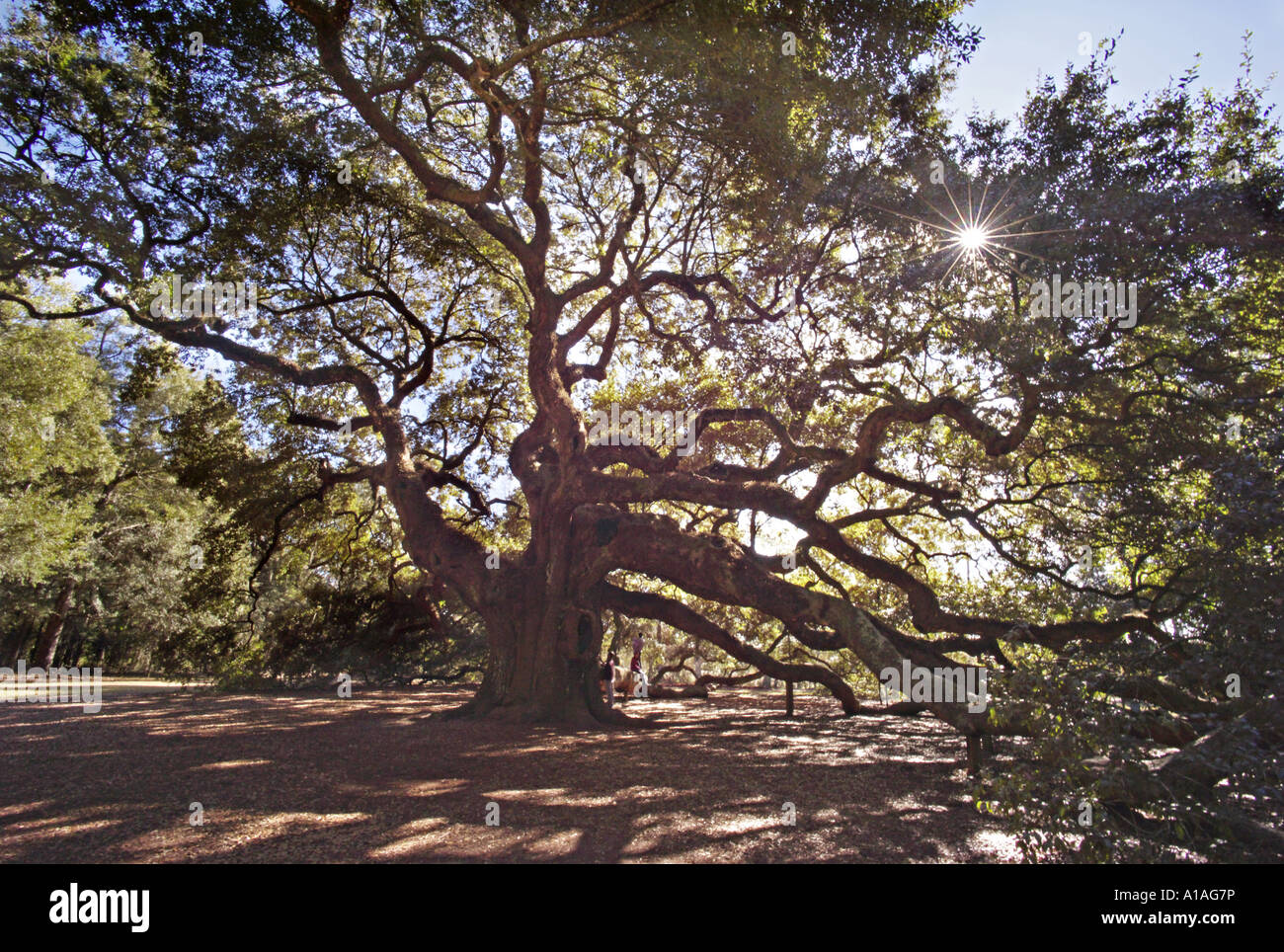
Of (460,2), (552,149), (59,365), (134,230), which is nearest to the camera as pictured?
(460,2)

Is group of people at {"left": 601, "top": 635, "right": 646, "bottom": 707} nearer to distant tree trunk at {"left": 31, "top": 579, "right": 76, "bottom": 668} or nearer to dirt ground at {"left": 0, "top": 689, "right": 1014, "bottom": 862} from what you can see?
dirt ground at {"left": 0, "top": 689, "right": 1014, "bottom": 862}

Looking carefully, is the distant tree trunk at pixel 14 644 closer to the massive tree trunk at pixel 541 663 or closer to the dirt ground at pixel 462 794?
the dirt ground at pixel 462 794

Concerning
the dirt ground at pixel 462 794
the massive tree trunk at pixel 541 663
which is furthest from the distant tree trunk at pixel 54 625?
the massive tree trunk at pixel 541 663

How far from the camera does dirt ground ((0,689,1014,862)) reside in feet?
14.4

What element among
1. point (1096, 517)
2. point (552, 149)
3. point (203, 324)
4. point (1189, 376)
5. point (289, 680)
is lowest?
point (289, 680)

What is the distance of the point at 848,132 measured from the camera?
8.37 meters

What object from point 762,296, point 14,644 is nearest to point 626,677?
point 762,296

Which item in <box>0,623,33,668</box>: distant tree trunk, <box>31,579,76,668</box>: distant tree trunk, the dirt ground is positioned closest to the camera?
the dirt ground

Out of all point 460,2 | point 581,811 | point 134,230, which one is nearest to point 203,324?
point 134,230

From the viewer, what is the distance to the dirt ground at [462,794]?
4.40 meters

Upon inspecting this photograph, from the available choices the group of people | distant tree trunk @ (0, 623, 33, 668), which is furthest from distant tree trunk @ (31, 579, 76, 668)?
the group of people
